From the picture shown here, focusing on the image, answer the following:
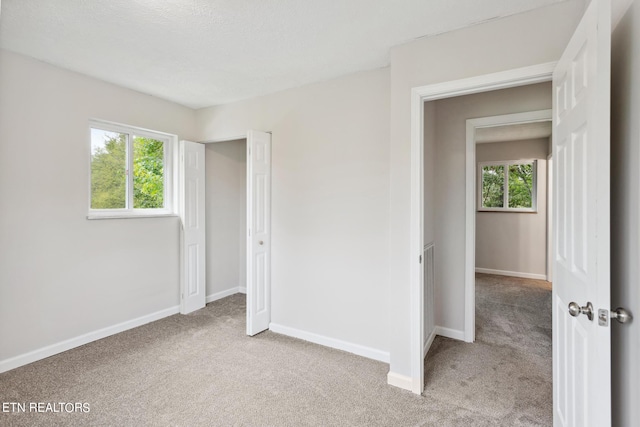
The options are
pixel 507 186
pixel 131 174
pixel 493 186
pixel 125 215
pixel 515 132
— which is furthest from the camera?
pixel 493 186

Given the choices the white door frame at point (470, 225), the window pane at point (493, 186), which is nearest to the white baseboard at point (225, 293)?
the white door frame at point (470, 225)

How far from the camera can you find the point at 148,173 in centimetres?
360

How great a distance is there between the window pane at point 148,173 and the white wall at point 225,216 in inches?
23.8

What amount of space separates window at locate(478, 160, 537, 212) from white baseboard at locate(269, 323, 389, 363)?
446 cm

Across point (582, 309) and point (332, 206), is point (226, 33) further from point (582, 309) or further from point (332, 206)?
point (582, 309)

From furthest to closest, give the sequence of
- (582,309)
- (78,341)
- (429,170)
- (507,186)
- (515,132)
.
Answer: (507,186) < (515,132) < (429,170) < (78,341) < (582,309)

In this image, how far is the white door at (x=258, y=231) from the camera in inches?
123

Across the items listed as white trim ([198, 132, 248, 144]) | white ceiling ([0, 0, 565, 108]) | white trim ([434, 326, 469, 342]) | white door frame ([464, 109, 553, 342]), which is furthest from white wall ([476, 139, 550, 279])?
white trim ([198, 132, 248, 144])

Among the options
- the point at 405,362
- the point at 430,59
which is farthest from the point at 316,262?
the point at 430,59

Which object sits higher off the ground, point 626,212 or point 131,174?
point 131,174

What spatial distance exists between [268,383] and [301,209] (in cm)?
154

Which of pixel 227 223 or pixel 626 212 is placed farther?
pixel 227 223

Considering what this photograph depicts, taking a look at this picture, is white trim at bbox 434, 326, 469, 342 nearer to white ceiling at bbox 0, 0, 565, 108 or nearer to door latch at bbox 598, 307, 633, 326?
door latch at bbox 598, 307, 633, 326

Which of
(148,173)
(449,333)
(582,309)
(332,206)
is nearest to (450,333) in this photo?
(449,333)
